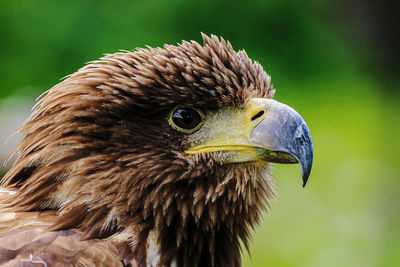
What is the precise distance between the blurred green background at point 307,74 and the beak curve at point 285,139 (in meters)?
3.99

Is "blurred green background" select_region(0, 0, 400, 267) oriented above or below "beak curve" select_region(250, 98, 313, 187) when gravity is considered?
above

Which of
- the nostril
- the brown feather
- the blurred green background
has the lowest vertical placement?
the brown feather

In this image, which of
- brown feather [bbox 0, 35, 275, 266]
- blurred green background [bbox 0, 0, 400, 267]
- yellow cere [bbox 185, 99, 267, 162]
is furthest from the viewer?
blurred green background [bbox 0, 0, 400, 267]

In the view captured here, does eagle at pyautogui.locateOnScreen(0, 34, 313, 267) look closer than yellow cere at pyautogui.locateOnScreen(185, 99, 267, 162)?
Yes

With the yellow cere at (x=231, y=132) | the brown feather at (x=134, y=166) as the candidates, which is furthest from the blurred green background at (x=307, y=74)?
the yellow cere at (x=231, y=132)

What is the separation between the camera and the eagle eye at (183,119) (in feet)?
10.7

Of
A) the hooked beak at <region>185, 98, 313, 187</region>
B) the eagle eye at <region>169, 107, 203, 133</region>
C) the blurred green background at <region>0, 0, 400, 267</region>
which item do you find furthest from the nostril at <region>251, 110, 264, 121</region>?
the blurred green background at <region>0, 0, 400, 267</region>

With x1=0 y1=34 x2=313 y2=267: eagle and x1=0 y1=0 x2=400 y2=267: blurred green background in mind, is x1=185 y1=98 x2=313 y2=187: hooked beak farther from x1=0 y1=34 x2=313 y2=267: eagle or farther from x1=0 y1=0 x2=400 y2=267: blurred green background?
x1=0 y1=0 x2=400 y2=267: blurred green background

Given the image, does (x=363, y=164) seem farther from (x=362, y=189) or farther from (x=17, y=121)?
(x=17, y=121)

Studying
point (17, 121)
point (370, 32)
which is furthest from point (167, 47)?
point (370, 32)

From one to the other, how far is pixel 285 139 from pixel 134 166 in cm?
67

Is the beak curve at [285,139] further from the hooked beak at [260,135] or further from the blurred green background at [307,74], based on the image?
the blurred green background at [307,74]

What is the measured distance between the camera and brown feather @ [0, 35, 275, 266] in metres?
3.17

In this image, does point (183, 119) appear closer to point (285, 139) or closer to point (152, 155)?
point (152, 155)
